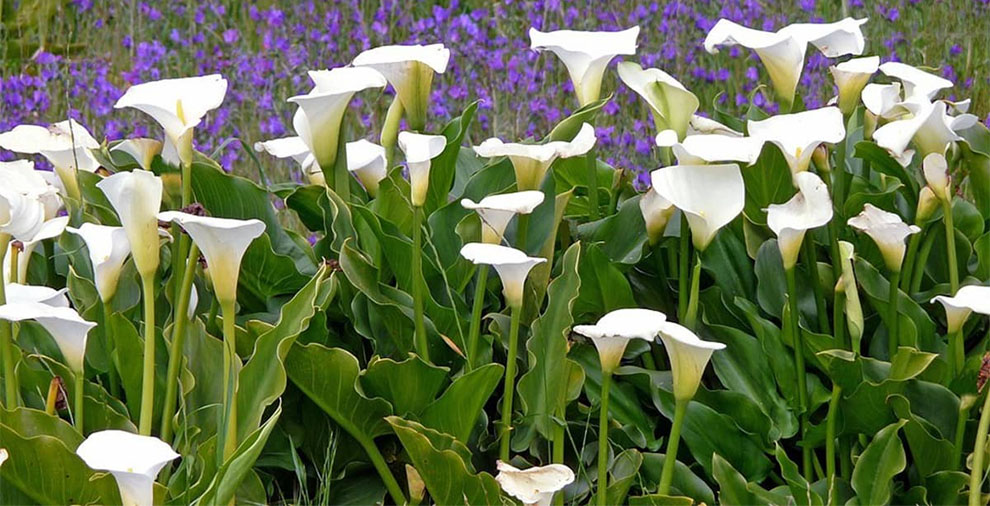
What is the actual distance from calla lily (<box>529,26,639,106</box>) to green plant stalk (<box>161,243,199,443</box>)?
0.61m

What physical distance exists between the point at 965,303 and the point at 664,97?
0.53 meters

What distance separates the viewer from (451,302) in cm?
180

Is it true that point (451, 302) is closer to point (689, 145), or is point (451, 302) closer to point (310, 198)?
point (310, 198)

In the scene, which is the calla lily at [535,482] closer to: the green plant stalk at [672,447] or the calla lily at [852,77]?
the green plant stalk at [672,447]

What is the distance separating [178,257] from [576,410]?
61 cm

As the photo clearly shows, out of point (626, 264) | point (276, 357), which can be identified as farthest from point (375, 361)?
point (626, 264)

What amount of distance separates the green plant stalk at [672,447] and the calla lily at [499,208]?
0.31m

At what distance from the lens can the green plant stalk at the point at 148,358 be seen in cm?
154

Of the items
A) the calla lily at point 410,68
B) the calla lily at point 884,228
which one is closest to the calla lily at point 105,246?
the calla lily at point 410,68

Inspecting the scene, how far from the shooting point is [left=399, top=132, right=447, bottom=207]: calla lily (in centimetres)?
162

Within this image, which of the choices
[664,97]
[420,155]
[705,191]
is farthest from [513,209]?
[664,97]

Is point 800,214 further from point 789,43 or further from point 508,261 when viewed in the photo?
point 508,261

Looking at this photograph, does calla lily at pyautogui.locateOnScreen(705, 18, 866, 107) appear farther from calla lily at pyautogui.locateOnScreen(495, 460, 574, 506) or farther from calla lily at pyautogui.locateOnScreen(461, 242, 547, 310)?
calla lily at pyautogui.locateOnScreen(495, 460, 574, 506)

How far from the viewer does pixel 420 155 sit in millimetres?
1620
